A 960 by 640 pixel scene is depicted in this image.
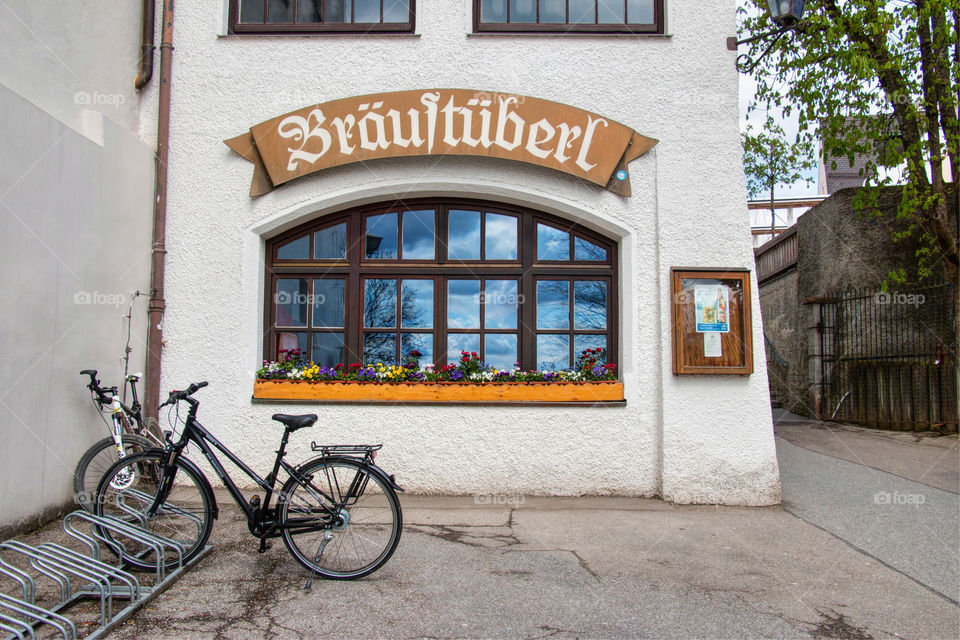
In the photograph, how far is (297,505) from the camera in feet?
13.4

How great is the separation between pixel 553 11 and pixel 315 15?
7.91 feet

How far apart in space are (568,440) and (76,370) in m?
4.20

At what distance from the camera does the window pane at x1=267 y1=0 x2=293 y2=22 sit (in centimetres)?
688

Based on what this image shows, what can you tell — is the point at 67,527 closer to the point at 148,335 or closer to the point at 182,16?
the point at 148,335

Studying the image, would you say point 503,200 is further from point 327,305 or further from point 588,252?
point 327,305

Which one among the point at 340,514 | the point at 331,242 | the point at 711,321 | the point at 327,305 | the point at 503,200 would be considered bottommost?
the point at 340,514

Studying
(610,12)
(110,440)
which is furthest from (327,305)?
(610,12)

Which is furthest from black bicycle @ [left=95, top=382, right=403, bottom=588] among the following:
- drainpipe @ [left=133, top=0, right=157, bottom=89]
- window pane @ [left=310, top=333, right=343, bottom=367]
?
drainpipe @ [left=133, top=0, right=157, bottom=89]

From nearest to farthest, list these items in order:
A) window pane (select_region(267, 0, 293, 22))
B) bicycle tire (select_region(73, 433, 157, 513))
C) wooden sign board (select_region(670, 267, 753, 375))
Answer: bicycle tire (select_region(73, 433, 157, 513))
wooden sign board (select_region(670, 267, 753, 375))
window pane (select_region(267, 0, 293, 22))

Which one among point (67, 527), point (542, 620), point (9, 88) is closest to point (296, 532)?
point (67, 527)

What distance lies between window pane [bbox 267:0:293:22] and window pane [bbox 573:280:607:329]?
156 inches

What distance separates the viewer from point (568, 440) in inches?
248

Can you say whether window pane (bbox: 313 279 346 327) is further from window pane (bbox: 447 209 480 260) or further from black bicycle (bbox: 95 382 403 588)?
black bicycle (bbox: 95 382 403 588)

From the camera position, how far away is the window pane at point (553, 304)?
22.1 feet
